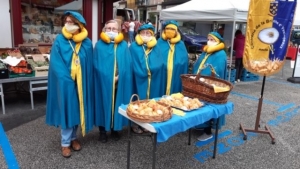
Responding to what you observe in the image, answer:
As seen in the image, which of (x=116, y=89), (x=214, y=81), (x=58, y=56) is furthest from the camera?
(x=116, y=89)

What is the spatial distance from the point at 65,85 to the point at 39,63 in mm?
2313

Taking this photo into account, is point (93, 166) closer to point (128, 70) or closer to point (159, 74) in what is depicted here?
point (128, 70)

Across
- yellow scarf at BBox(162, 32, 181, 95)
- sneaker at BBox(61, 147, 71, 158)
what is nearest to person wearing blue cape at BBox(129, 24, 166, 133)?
yellow scarf at BBox(162, 32, 181, 95)

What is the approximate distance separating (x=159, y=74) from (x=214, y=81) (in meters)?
0.86

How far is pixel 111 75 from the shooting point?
10.8 ft

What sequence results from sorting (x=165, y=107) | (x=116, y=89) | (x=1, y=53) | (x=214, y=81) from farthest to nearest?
1. (x=1, y=53)
2. (x=116, y=89)
3. (x=214, y=81)
4. (x=165, y=107)

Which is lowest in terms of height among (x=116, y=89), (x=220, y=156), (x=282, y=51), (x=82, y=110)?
(x=220, y=156)

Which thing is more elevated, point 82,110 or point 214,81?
point 214,81

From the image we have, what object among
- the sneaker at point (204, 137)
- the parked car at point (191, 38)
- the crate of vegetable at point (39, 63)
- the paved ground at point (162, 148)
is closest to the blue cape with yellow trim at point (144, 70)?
the paved ground at point (162, 148)

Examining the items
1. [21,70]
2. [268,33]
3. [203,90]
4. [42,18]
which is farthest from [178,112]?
[42,18]

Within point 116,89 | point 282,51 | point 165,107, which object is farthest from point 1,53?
point 282,51

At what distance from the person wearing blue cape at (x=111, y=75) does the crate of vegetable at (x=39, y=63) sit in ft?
6.48

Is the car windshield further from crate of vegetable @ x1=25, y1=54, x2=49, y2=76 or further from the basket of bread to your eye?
the basket of bread

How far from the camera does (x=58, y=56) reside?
9.66 ft
